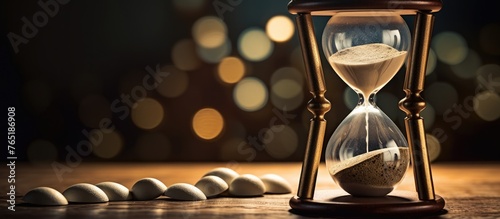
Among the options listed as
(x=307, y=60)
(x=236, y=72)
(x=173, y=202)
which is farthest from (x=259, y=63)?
(x=307, y=60)

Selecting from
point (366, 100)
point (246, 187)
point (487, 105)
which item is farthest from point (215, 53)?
point (366, 100)

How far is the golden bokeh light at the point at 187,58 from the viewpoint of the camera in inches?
132

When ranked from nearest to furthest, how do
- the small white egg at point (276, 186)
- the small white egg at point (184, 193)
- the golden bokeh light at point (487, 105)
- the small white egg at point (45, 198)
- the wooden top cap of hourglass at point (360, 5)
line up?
1. the wooden top cap of hourglass at point (360, 5)
2. the small white egg at point (45, 198)
3. the small white egg at point (184, 193)
4. the small white egg at point (276, 186)
5. the golden bokeh light at point (487, 105)

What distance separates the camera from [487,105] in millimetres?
3303

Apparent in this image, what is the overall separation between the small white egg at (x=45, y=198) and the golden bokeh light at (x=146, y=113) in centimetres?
132

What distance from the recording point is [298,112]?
11.0 ft

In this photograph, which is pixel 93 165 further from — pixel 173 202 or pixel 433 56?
pixel 433 56

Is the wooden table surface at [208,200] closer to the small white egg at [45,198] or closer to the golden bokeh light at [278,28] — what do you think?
the small white egg at [45,198]

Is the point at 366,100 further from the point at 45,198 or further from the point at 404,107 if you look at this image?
the point at 45,198

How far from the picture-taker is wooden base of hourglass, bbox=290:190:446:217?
170 cm

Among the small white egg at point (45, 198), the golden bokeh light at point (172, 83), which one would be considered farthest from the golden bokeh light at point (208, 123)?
the small white egg at point (45, 198)

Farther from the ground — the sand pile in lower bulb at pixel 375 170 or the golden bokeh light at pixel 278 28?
the golden bokeh light at pixel 278 28

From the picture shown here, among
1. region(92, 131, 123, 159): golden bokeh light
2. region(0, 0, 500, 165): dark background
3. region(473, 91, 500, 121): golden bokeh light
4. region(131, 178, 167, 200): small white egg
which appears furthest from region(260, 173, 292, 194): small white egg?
region(473, 91, 500, 121): golden bokeh light

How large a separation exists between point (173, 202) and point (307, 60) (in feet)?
1.79
